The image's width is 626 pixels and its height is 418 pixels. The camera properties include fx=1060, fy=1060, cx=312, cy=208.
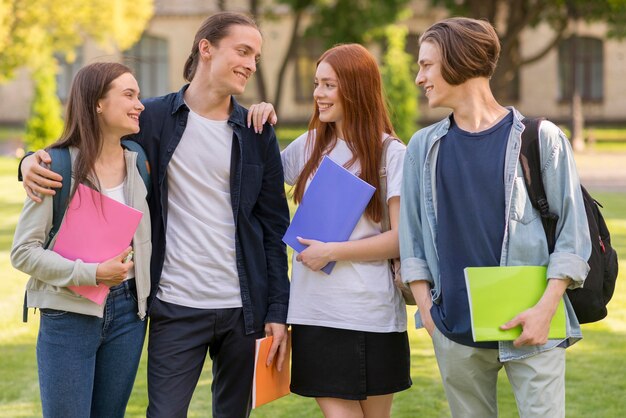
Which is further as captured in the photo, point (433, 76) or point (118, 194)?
point (118, 194)

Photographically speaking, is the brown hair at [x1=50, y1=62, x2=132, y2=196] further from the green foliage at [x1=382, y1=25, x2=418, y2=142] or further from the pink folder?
the green foliage at [x1=382, y1=25, x2=418, y2=142]

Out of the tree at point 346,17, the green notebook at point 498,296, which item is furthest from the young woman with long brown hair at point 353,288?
the tree at point 346,17

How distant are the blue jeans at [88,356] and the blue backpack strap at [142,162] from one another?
377 mm

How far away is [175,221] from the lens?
402 cm

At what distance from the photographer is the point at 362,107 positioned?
408 cm

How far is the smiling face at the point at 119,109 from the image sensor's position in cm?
379

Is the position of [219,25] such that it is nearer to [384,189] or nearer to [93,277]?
[384,189]

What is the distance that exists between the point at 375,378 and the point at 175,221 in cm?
97

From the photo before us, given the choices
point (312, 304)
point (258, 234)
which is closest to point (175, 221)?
point (258, 234)

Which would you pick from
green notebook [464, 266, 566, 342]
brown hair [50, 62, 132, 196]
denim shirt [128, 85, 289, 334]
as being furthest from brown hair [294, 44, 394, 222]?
brown hair [50, 62, 132, 196]

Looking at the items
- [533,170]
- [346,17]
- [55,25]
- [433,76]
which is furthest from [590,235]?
[346,17]

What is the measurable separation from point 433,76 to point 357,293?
35.8 inches

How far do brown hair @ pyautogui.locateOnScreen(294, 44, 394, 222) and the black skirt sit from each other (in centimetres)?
47

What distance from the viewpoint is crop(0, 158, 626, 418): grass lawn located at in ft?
20.2
